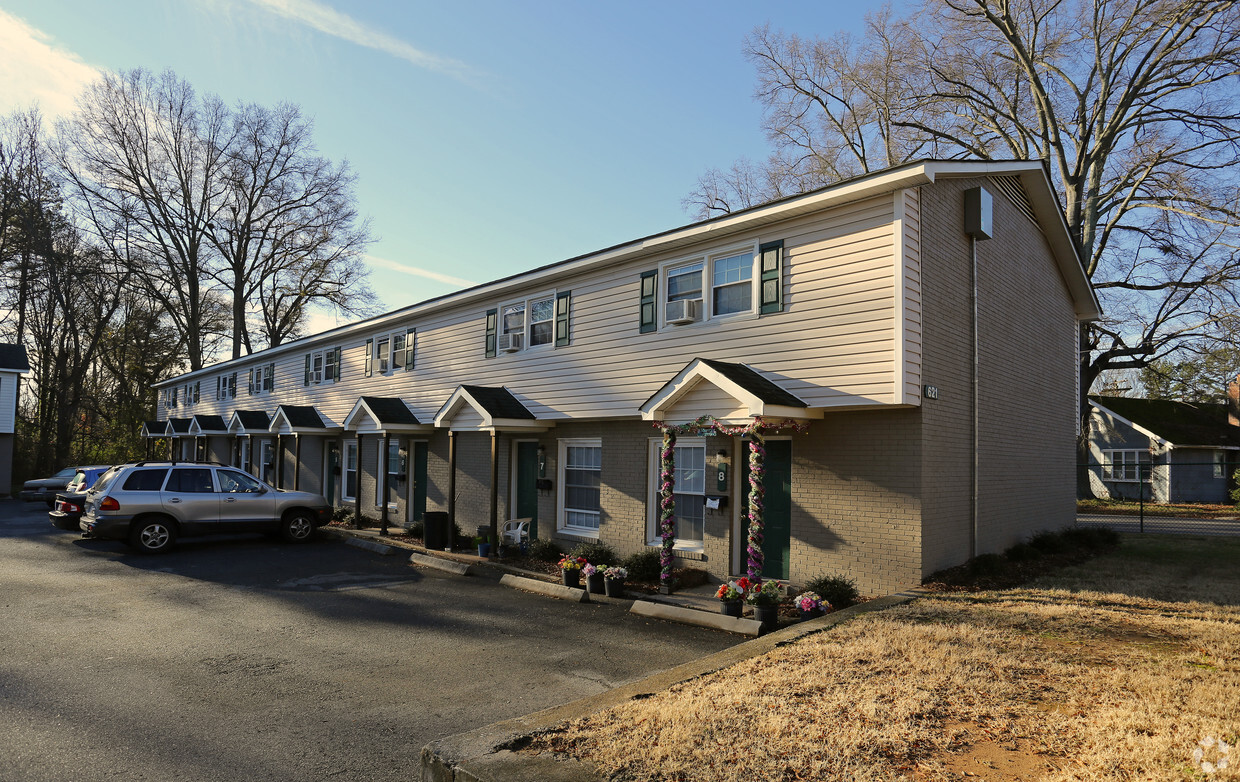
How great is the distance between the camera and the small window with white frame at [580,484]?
14.2m

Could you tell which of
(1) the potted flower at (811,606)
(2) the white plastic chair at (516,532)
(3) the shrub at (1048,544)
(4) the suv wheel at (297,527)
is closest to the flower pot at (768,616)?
(1) the potted flower at (811,606)

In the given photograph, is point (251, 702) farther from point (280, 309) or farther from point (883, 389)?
point (280, 309)

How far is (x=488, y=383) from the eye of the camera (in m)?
16.4

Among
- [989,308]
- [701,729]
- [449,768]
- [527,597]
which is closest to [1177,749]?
[701,729]

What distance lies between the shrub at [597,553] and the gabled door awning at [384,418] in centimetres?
618

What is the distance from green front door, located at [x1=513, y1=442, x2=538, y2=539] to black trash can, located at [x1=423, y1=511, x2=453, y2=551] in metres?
1.55

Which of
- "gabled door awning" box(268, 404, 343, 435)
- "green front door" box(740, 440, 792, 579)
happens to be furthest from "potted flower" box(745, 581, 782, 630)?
"gabled door awning" box(268, 404, 343, 435)

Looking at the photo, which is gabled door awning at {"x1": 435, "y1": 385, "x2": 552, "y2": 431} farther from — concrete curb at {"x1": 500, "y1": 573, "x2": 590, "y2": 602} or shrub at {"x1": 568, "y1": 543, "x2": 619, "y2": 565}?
concrete curb at {"x1": 500, "y1": 573, "x2": 590, "y2": 602}

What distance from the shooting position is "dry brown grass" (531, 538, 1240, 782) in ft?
13.5

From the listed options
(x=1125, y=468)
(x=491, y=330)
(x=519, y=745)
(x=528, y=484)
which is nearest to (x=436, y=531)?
(x=528, y=484)

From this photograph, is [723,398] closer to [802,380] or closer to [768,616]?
[802,380]

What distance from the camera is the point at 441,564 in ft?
44.5

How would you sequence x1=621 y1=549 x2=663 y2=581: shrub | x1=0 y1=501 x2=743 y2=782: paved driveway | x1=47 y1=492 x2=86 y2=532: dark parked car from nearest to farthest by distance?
x1=0 y1=501 x2=743 y2=782: paved driveway → x1=621 y1=549 x2=663 y2=581: shrub → x1=47 y1=492 x2=86 y2=532: dark parked car

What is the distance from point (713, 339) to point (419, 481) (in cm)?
1082
